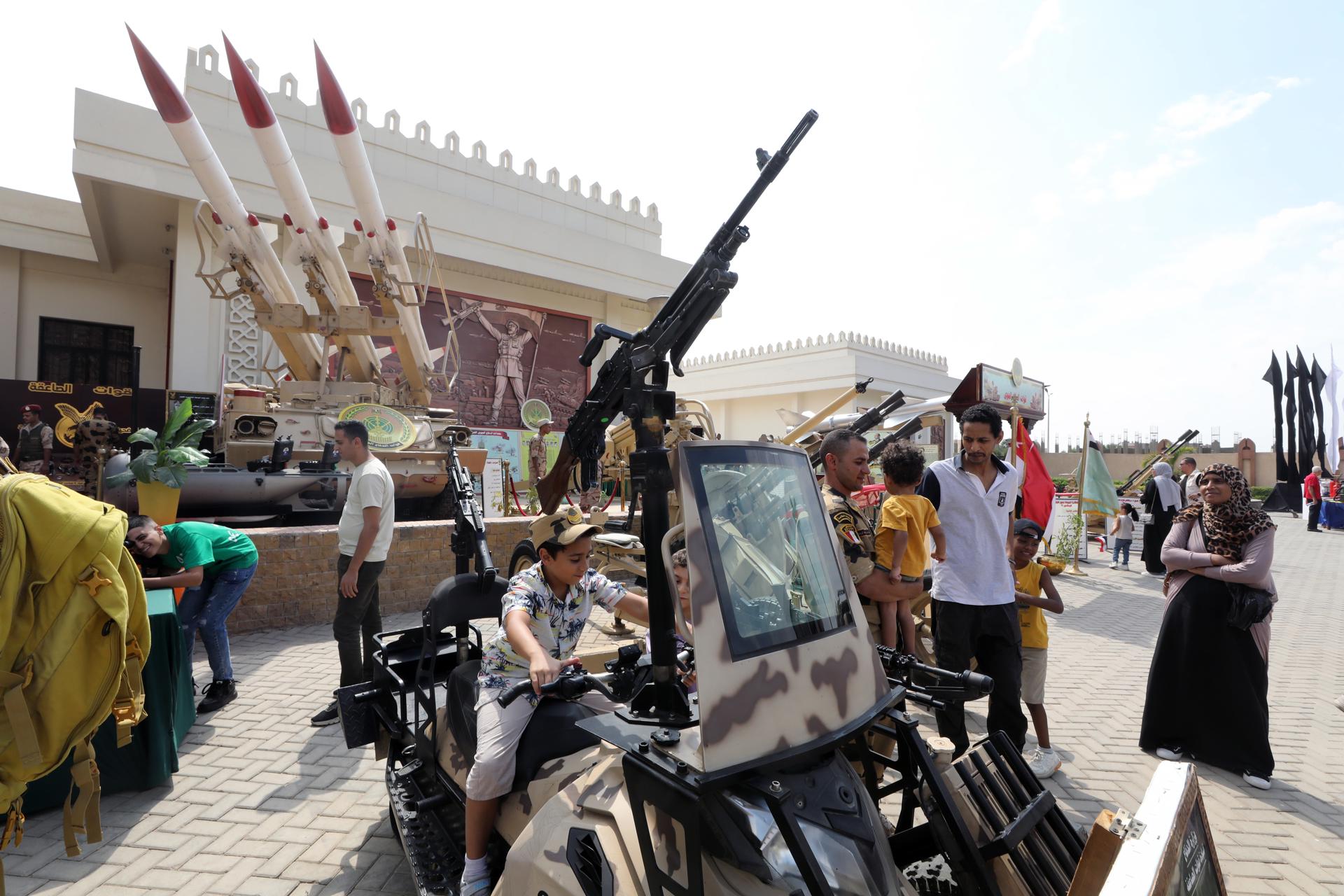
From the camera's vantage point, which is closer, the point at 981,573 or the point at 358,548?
the point at 981,573

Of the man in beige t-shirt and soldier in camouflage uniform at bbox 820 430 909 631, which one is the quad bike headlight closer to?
soldier in camouflage uniform at bbox 820 430 909 631

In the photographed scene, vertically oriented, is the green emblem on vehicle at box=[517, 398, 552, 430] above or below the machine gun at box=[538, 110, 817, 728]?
above

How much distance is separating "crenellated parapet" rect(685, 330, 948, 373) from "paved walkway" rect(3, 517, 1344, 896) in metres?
21.1

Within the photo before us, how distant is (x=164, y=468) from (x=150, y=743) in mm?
4583

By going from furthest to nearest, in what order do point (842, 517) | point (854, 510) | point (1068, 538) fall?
point (1068, 538), point (854, 510), point (842, 517)

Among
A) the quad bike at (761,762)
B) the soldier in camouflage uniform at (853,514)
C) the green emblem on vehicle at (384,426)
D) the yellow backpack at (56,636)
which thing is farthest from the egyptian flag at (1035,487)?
the green emblem on vehicle at (384,426)

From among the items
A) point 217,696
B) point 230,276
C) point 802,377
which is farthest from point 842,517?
point 802,377

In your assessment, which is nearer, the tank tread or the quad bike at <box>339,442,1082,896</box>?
the quad bike at <box>339,442,1082,896</box>

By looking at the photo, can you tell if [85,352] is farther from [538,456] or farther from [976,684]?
[976,684]

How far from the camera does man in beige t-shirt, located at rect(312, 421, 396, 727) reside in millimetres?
4391

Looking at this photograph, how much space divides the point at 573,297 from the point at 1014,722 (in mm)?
20086

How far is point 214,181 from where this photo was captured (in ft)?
37.6

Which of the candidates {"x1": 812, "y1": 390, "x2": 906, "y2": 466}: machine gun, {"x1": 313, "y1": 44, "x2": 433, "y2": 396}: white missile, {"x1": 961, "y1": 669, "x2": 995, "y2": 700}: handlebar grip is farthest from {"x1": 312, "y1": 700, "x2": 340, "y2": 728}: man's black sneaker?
{"x1": 313, "y1": 44, "x2": 433, "y2": 396}: white missile

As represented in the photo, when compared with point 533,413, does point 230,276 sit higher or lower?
higher
